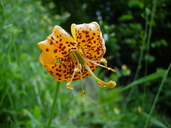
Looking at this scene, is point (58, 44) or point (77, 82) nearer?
point (58, 44)

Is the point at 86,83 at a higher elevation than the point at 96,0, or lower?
lower

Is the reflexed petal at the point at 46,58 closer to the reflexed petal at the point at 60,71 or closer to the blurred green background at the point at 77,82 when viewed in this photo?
the reflexed petal at the point at 60,71

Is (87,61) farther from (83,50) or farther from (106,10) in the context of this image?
(106,10)

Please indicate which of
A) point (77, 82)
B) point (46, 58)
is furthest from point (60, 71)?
point (77, 82)

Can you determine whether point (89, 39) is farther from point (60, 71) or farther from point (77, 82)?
point (77, 82)

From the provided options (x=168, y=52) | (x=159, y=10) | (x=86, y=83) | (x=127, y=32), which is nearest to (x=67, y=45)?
(x=159, y=10)

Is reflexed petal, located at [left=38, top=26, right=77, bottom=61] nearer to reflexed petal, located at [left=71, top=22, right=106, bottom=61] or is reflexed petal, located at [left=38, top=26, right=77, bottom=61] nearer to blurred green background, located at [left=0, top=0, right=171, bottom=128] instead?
reflexed petal, located at [left=71, top=22, right=106, bottom=61]

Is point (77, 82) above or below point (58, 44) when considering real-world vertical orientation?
below

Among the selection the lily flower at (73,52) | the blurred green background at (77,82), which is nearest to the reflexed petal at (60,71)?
the lily flower at (73,52)
